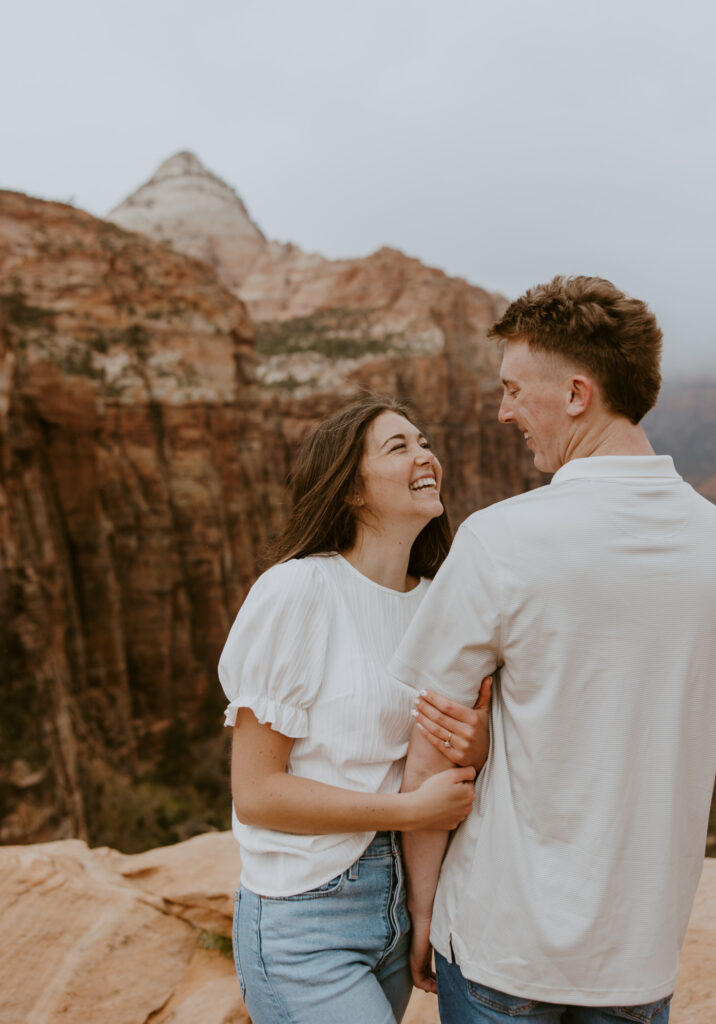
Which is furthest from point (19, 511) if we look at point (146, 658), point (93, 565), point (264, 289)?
point (264, 289)

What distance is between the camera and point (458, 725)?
171cm

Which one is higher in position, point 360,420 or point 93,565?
point 360,420

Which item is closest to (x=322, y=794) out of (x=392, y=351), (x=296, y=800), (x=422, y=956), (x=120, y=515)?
(x=296, y=800)

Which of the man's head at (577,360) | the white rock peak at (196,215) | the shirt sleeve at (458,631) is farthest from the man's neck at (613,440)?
the white rock peak at (196,215)

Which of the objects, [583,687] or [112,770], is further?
[112,770]

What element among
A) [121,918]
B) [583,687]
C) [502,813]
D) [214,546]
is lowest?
[214,546]

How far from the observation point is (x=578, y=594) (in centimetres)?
150

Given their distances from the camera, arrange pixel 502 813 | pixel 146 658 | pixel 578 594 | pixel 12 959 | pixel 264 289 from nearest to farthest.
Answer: pixel 578 594 < pixel 502 813 < pixel 12 959 < pixel 146 658 < pixel 264 289

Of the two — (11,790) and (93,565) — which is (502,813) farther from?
(93,565)

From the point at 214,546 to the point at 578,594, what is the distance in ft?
77.0

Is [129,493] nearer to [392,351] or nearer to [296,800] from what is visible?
[296,800]

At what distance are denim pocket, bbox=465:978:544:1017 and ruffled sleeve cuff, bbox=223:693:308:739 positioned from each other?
2.31 ft

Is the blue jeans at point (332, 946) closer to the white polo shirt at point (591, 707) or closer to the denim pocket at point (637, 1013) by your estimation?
the white polo shirt at point (591, 707)

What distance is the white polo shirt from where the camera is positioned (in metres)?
1.52
